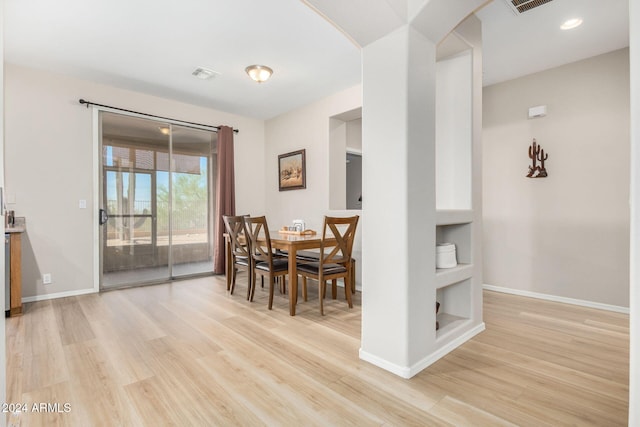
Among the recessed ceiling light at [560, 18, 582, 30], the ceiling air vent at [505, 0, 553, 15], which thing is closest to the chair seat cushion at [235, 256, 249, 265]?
the ceiling air vent at [505, 0, 553, 15]

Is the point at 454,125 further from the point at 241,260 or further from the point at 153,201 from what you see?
the point at 153,201

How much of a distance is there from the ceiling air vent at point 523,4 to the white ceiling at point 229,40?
6 cm

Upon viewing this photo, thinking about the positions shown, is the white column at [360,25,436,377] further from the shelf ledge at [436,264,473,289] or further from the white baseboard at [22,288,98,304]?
the white baseboard at [22,288,98,304]

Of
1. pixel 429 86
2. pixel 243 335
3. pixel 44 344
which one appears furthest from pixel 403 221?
pixel 44 344

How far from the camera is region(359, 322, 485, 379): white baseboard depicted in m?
1.92

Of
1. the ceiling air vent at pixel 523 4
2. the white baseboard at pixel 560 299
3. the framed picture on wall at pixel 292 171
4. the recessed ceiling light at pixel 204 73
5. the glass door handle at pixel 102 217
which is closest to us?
the ceiling air vent at pixel 523 4

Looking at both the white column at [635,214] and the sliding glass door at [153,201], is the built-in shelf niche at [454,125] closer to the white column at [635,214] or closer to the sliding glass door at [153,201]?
the white column at [635,214]

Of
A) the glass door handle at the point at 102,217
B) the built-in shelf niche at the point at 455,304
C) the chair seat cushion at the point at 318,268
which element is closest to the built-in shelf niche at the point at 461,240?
the built-in shelf niche at the point at 455,304

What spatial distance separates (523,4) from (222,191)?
4.16 metres

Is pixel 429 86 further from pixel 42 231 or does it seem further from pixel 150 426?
pixel 42 231

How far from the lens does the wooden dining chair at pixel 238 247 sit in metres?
3.48

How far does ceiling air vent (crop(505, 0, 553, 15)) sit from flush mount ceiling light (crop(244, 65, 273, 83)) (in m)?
2.31

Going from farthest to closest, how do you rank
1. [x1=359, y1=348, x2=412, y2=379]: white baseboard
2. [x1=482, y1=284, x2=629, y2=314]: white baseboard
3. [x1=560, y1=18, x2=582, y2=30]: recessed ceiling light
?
1. [x1=482, y1=284, x2=629, y2=314]: white baseboard
2. [x1=560, y1=18, x2=582, y2=30]: recessed ceiling light
3. [x1=359, y1=348, x2=412, y2=379]: white baseboard

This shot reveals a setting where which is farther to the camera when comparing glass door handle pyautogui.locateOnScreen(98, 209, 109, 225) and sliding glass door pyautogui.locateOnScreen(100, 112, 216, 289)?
sliding glass door pyautogui.locateOnScreen(100, 112, 216, 289)
